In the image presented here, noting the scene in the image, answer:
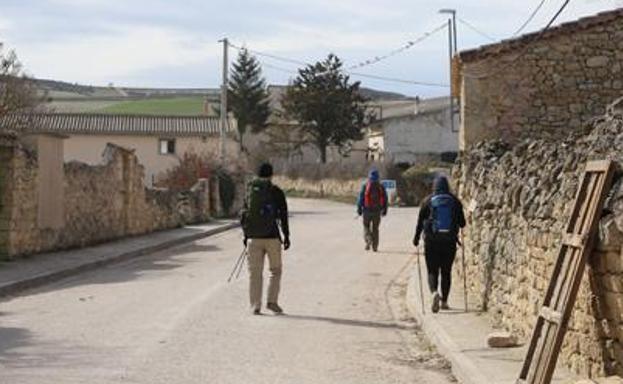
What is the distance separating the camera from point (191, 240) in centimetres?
3017

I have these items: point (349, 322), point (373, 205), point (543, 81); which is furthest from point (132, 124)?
point (349, 322)

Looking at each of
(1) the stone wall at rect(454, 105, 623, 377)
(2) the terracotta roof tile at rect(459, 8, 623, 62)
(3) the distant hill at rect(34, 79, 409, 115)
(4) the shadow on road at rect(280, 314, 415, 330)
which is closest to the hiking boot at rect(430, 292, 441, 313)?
(4) the shadow on road at rect(280, 314, 415, 330)

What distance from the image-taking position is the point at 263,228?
1356 cm

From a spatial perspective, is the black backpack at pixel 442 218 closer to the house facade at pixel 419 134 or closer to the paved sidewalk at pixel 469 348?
the paved sidewalk at pixel 469 348

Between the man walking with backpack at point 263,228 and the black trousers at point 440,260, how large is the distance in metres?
1.84

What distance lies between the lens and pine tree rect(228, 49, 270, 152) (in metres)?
94.2

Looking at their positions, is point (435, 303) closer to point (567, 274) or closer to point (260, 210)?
point (260, 210)

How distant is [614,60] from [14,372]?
13048 mm

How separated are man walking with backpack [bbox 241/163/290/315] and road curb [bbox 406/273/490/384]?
1.95 meters

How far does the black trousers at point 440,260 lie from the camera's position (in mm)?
13141

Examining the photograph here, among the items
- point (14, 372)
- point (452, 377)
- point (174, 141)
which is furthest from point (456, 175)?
point (174, 141)

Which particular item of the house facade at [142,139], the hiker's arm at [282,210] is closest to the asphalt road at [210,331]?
the hiker's arm at [282,210]

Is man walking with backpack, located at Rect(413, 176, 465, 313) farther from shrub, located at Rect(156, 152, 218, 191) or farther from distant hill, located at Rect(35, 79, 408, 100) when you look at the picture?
distant hill, located at Rect(35, 79, 408, 100)

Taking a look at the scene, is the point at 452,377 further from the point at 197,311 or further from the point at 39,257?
the point at 39,257
